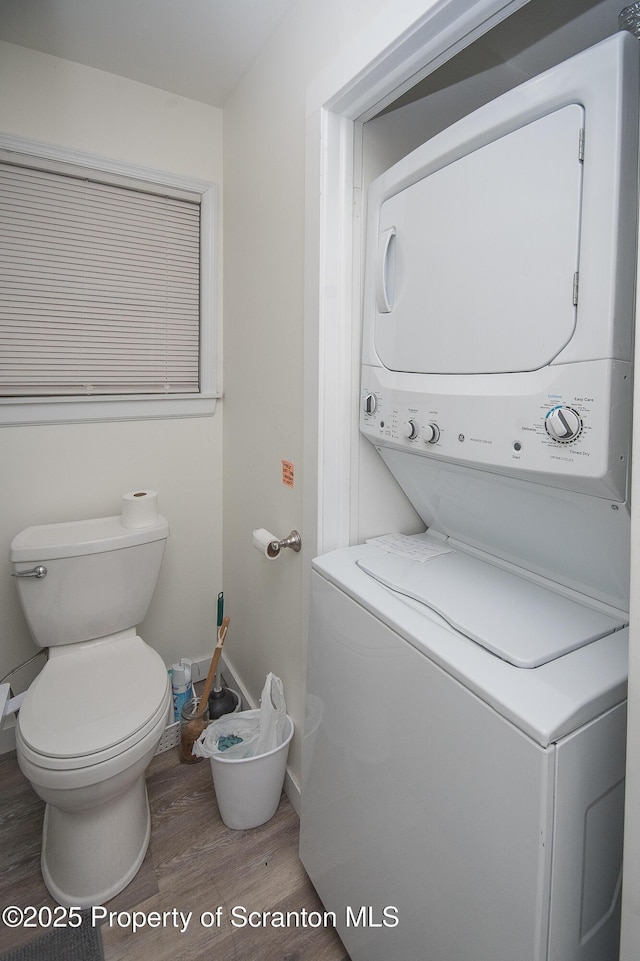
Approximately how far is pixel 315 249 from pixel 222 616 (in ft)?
4.88

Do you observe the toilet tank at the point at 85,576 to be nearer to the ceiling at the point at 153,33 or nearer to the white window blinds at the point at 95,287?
the white window blinds at the point at 95,287

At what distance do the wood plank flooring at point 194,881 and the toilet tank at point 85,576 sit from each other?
0.57 m

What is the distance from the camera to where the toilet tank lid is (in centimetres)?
159

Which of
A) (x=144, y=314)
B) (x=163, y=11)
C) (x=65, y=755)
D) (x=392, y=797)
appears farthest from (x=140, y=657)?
(x=163, y=11)

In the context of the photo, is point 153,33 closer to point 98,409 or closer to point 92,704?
point 98,409

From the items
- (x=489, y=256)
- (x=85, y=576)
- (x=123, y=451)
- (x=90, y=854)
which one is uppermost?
(x=489, y=256)

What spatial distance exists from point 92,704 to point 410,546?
101 centimetres

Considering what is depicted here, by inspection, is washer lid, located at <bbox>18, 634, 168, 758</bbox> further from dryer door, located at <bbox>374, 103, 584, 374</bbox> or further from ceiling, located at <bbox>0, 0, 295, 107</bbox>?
ceiling, located at <bbox>0, 0, 295, 107</bbox>

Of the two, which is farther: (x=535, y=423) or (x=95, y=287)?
(x=95, y=287)

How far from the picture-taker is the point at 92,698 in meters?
1.44

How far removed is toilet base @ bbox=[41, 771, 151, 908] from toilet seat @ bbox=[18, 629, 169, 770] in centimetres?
20

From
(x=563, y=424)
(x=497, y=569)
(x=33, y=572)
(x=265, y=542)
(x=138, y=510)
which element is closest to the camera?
(x=563, y=424)

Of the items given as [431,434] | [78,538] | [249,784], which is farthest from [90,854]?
[431,434]

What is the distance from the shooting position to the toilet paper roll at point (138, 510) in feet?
5.81
